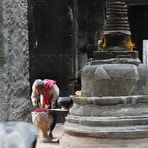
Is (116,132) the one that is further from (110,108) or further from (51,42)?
(51,42)

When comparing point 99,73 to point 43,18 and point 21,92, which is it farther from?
point 43,18

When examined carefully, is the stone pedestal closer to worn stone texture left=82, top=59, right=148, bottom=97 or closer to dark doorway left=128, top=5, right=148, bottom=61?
worn stone texture left=82, top=59, right=148, bottom=97

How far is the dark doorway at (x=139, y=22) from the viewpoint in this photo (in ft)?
39.3

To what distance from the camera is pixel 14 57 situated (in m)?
3.65

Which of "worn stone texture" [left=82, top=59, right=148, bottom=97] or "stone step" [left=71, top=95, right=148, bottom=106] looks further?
"worn stone texture" [left=82, top=59, right=148, bottom=97]

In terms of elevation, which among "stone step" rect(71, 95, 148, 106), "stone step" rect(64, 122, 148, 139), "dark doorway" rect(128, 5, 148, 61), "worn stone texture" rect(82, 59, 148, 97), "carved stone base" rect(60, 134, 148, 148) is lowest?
"carved stone base" rect(60, 134, 148, 148)

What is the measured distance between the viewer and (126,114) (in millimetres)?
4496

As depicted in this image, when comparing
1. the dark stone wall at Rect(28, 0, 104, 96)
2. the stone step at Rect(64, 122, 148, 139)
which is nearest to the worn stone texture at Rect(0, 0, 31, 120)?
the stone step at Rect(64, 122, 148, 139)

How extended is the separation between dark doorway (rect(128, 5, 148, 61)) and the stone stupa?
704 centimetres

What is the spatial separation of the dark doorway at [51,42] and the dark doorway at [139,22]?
216 centimetres

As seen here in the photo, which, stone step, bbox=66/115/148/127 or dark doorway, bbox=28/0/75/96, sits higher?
dark doorway, bbox=28/0/75/96

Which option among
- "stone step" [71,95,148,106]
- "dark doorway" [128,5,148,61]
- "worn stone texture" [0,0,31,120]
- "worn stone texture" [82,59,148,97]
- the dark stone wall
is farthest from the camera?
"dark doorway" [128,5,148,61]

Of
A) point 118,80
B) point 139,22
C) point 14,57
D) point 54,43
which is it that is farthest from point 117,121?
point 139,22

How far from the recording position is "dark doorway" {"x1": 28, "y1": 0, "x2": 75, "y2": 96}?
1022cm
